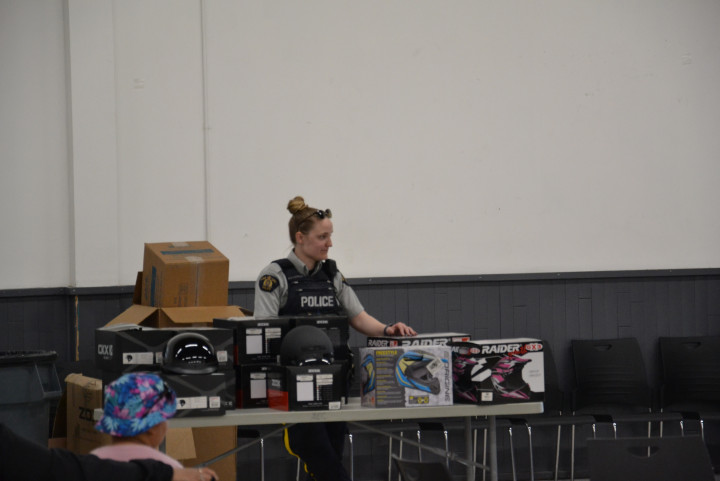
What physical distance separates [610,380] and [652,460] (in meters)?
3.44

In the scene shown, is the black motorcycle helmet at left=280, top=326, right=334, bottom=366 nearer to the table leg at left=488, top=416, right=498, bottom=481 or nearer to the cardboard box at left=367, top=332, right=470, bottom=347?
the cardboard box at left=367, top=332, right=470, bottom=347

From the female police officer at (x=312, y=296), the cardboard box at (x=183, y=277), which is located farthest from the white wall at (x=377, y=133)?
the female police officer at (x=312, y=296)

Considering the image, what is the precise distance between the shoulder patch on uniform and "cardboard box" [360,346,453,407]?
2.54 feet

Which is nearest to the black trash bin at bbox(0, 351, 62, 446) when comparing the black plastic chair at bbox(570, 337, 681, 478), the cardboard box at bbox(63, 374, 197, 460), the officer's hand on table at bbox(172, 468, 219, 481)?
the cardboard box at bbox(63, 374, 197, 460)

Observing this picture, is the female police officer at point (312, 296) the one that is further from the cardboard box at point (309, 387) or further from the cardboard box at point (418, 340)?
the cardboard box at point (309, 387)

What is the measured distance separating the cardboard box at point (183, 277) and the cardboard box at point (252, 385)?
42.0 inches

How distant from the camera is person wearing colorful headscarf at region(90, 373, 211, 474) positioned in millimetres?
2206

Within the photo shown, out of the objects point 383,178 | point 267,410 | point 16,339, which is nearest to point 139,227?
point 16,339

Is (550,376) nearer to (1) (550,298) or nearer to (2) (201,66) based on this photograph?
(1) (550,298)

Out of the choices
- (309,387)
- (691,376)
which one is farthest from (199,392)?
(691,376)

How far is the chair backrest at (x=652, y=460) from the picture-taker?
251 cm

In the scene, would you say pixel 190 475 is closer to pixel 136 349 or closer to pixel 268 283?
pixel 136 349

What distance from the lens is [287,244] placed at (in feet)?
19.7

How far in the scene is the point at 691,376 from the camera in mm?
5965
